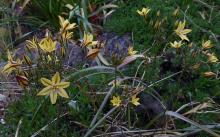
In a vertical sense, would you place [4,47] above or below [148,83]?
above

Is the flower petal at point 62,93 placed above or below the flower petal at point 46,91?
below

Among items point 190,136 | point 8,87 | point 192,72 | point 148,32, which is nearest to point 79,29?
point 148,32

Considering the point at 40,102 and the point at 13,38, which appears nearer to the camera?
the point at 40,102

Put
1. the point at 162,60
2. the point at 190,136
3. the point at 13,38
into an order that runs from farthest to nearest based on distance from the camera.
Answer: the point at 13,38 < the point at 162,60 < the point at 190,136

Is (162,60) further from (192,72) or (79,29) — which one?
(79,29)

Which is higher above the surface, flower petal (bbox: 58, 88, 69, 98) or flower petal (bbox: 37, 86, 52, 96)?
flower petal (bbox: 37, 86, 52, 96)

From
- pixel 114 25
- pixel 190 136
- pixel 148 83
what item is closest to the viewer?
pixel 190 136

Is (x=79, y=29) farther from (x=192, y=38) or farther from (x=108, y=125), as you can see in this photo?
(x=108, y=125)

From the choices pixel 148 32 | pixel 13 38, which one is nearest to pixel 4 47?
pixel 13 38

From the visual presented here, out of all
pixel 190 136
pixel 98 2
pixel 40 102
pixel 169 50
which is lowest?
pixel 190 136
